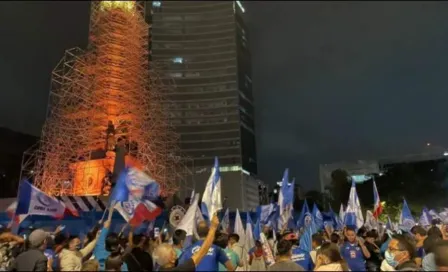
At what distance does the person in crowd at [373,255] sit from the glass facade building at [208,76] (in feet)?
269

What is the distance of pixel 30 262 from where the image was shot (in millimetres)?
5359

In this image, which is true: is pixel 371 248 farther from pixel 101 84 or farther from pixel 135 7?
pixel 135 7

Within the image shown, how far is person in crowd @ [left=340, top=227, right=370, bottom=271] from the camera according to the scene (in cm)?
748

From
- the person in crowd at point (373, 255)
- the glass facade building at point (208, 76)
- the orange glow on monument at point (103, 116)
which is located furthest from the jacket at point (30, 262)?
the glass facade building at point (208, 76)

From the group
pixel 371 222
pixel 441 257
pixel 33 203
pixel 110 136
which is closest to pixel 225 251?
pixel 441 257

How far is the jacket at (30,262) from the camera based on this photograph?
17.5ft

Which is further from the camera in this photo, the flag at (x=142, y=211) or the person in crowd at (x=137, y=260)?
the flag at (x=142, y=211)

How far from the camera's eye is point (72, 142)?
1453 inches

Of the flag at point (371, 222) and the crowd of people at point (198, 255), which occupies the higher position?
the flag at point (371, 222)

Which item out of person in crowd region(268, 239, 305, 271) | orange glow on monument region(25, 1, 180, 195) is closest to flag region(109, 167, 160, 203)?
person in crowd region(268, 239, 305, 271)

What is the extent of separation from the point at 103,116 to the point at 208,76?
62526 mm

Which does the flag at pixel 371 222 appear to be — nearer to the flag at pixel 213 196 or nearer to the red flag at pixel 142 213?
the flag at pixel 213 196

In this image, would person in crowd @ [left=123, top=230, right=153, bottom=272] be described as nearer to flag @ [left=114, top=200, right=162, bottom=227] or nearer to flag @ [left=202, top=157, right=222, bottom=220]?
flag @ [left=114, top=200, right=162, bottom=227]

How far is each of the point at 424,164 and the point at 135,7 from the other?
39.5 m
